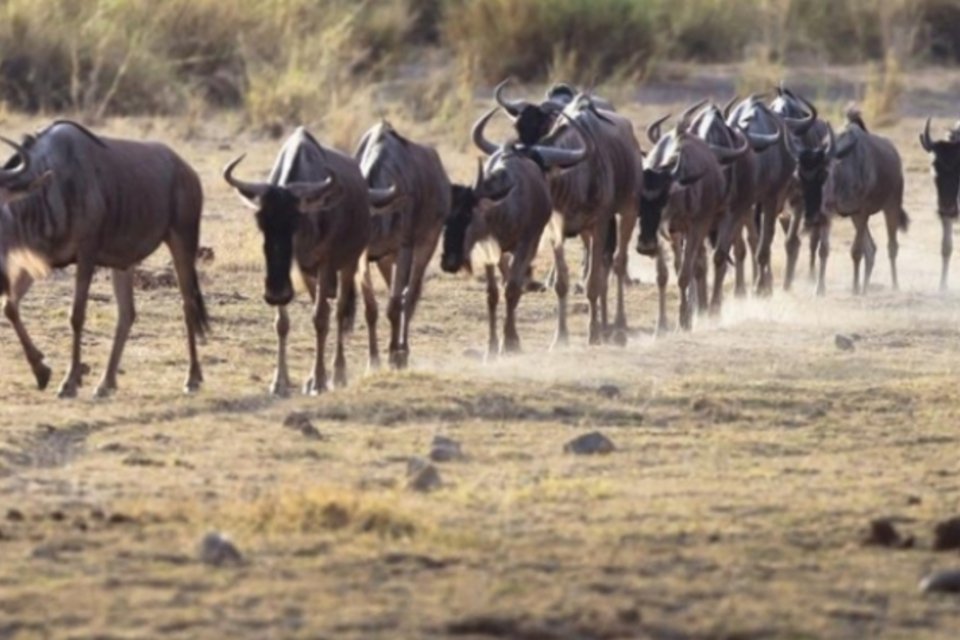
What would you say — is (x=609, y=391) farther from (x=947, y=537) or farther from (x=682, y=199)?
(x=682, y=199)

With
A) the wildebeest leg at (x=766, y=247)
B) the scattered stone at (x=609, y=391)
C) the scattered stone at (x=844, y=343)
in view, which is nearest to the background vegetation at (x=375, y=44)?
the wildebeest leg at (x=766, y=247)

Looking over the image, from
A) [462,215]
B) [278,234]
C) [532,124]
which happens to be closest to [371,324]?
[462,215]

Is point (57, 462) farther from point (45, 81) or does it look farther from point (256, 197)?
point (45, 81)

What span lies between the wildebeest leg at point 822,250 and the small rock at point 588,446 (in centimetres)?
851

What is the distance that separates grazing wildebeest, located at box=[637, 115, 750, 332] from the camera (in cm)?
1611

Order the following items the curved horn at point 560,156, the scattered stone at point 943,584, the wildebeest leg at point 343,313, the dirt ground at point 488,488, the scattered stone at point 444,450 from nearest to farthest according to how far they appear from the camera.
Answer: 1. the dirt ground at point 488,488
2. the scattered stone at point 943,584
3. the scattered stone at point 444,450
4. the wildebeest leg at point 343,313
5. the curved horn at point 560,156

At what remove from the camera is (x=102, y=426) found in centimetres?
1128

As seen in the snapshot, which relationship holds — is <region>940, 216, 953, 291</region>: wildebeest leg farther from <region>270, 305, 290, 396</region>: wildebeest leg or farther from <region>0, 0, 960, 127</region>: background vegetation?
<region>0, 0, 960, 127</region>: background vegetation

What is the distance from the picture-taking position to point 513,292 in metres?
14.8

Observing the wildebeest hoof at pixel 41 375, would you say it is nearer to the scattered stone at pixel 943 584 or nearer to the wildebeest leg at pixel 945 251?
the scattered stone at pixel 943 584

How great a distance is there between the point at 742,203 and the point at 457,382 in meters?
5.80

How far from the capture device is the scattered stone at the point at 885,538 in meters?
8.47

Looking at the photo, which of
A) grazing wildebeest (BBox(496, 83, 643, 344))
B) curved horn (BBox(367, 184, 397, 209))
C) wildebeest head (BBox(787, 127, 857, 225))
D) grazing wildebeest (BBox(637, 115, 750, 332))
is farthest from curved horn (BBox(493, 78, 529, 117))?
curved horn (BBox(367, 184, 397, 209))

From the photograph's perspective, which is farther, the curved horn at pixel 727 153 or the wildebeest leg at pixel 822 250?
the wildebeest leg at pixel 822 250
